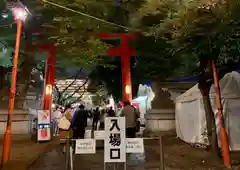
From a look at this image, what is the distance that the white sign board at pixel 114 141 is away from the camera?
5914mm

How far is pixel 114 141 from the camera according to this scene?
19.6ft

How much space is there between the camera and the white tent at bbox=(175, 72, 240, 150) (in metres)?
9.89

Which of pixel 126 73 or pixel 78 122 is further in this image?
pixel 126 73

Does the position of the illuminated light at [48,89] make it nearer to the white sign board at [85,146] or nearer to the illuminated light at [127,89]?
the illuminated light at [127,89]

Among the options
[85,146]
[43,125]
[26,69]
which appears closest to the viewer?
[85,146]

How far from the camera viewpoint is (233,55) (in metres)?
10.8

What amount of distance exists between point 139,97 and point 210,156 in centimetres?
1640

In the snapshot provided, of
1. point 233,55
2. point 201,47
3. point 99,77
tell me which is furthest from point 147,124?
point 99,77

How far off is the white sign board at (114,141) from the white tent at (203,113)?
18.1 ft

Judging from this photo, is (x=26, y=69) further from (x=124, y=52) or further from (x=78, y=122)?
(x=124, y=52)

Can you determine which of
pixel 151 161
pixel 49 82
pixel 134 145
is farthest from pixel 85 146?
pixel 49 82

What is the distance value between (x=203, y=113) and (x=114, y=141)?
6318 mm

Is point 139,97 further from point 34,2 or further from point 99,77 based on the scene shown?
point 34,2

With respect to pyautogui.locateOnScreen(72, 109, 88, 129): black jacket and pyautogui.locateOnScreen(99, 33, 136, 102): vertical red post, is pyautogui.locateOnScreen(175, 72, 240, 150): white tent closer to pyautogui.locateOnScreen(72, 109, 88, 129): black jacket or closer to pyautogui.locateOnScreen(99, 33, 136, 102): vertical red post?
pyautogui.locateOnScreen(72, 109, 88, 129): black jacket
